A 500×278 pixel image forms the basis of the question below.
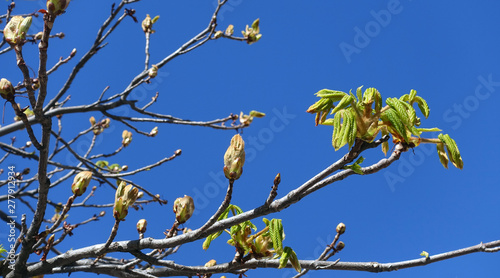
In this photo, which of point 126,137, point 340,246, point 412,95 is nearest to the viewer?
point 412,95

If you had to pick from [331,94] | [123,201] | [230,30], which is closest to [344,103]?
[331,94]

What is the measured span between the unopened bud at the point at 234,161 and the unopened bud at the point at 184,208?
0.36 m

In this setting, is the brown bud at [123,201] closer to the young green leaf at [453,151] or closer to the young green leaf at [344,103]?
the young green leaf at [344,103]

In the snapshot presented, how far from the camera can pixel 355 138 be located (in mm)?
1436

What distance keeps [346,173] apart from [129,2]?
292cm

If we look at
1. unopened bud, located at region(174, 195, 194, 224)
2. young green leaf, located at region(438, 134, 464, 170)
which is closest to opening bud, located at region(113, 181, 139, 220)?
unopened bud, located at region(174, 195, 194, 224)

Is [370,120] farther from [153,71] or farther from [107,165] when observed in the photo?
[107,165]

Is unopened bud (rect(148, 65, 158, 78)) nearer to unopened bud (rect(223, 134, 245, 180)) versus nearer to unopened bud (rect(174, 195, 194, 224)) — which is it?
unopened bud (rect(174, 195, 194, 224))

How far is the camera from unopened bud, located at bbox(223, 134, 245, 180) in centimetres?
154

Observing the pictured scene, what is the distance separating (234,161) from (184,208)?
410mm

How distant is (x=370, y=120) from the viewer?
1.46 meters

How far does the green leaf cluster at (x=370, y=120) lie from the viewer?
139cm

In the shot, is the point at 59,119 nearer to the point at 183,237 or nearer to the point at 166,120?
the point at 166,120

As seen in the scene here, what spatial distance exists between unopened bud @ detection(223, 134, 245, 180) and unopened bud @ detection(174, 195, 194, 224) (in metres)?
0.36
